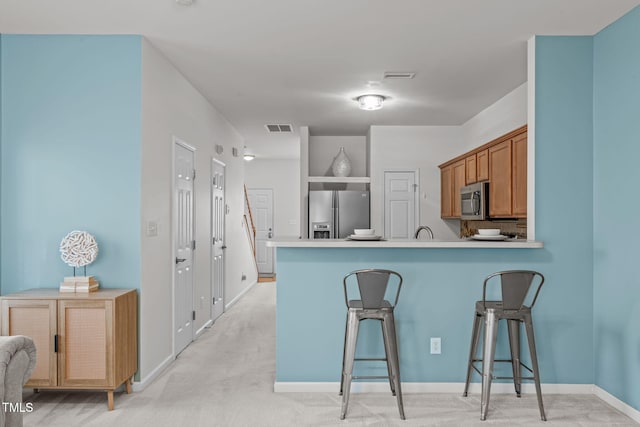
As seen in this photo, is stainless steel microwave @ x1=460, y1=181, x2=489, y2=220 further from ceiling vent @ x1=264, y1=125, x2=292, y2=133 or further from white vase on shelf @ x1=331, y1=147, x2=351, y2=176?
ceiling vent @ x1=264, y1=125, x2=292, y2=133

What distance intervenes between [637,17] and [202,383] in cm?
398

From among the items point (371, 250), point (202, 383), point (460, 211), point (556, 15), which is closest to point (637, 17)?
point (556, 15)

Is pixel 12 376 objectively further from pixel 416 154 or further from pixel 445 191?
pixel 416 154

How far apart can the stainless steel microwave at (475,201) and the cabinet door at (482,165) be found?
0.07 metres

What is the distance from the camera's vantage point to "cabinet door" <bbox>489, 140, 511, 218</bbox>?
4.30m

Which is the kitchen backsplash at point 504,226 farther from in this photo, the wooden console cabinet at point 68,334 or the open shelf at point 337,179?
the wooden console cabinet at point 68,334

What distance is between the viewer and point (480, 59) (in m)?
4.13

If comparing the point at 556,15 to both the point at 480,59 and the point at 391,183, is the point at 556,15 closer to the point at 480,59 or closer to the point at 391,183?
the point at 480,59

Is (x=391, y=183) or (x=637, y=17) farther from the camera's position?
(x=391, y=183)

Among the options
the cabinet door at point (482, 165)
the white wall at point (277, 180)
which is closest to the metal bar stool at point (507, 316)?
the cabinet door at point (482, 165)

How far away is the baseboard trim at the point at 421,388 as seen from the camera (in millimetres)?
3566

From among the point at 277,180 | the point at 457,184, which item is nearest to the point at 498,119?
the point at 457,184

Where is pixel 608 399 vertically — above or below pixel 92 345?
below

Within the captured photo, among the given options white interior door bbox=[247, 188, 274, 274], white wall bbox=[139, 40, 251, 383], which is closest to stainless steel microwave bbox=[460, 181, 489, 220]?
white wall bbox=[139, 40, 251, 383]
